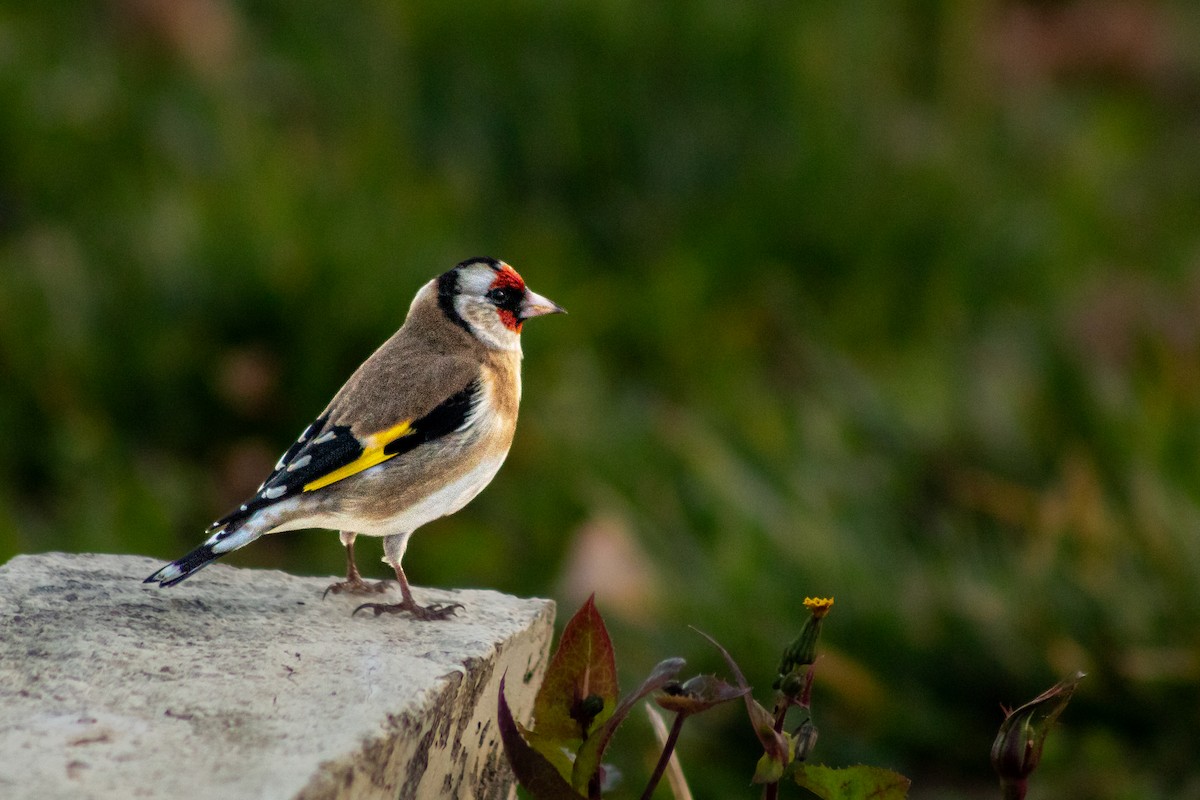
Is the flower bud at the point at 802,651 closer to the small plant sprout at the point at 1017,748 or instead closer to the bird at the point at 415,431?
the small plant sprout at the point at 1017,748

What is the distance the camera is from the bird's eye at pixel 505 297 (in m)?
2.50

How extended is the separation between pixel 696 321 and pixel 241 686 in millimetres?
3797

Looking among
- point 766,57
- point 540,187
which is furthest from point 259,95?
point 766,57

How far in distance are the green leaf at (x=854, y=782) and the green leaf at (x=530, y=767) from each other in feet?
0.87

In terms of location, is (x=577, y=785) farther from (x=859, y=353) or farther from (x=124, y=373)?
(x=859, y=353)

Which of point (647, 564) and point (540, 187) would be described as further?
point (540, 187)

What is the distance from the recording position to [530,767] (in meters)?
1.88

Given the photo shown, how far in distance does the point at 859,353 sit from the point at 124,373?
2.49 m

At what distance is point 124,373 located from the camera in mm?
4887

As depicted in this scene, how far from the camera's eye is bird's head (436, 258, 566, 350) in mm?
2469

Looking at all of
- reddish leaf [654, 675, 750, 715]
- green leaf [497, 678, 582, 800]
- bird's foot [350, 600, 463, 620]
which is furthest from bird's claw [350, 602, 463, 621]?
reddish leaf [654, 675, 750, 715]

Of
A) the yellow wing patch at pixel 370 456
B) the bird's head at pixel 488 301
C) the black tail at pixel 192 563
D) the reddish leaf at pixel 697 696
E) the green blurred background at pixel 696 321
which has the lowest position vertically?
the green blurred background at pixel 696 321

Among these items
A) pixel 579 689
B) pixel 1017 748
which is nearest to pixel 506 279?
pixel 579 689

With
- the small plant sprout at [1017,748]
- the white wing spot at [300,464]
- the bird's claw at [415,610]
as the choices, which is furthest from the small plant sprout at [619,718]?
the white wing spot at [300,464]
